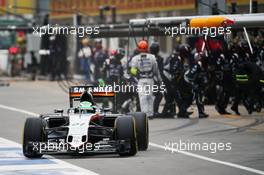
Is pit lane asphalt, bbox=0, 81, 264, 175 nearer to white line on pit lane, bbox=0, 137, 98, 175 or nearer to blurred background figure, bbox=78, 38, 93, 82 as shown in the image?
white line on pit lane, bbox=0, 137, 98, 175

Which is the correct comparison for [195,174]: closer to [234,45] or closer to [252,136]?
[252,136]

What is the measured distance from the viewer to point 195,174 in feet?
48.0

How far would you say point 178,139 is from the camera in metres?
20.1

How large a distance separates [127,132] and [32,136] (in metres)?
1.48

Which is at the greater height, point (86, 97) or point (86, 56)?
point (86, 56)

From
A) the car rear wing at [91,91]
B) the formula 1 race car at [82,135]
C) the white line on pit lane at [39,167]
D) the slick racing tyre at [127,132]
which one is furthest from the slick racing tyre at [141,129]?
the white line on pit lane at [39,167]

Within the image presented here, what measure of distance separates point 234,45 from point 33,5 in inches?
1244

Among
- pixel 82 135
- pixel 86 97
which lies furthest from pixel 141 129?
pixel 82 135

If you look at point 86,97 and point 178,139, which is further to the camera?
point 178,139

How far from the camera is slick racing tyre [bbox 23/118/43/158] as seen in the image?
16.4m

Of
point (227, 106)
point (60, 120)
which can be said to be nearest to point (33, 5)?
point (227, 106)

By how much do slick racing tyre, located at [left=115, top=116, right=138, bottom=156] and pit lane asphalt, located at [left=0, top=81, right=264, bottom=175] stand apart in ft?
0.43

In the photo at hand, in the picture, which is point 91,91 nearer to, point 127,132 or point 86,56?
point 127,132

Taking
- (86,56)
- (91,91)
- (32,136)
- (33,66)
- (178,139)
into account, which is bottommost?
(178,139)
